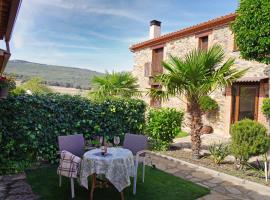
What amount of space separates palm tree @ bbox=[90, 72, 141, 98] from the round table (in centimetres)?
892

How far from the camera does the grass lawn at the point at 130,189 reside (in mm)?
4441

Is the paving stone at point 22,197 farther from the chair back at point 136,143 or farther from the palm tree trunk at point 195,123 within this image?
the palm tree trunk at point 195,123

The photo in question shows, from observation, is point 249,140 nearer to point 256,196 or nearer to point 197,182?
point 256,196

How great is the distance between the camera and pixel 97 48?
36250 millimetres

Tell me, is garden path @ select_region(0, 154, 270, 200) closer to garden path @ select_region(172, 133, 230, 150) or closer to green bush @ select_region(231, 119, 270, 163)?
green bush @ select_region(231, 119, 270, 163)

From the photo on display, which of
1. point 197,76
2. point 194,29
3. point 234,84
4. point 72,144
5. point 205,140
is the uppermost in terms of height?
point 194,29

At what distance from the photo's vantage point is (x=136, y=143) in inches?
216

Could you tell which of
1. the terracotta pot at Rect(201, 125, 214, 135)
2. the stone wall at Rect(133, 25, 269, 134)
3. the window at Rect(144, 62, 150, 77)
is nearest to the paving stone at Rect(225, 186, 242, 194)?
the stone wall at Rect(133, 25, 269, 134)

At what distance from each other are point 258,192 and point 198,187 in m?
1.19

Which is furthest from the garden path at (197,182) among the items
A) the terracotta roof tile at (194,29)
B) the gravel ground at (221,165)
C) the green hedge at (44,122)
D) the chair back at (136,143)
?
the terracotta roof tile at (194,29)

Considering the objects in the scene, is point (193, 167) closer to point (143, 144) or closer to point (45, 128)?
point (143, 144)

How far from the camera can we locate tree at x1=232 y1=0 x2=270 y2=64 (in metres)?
6.18

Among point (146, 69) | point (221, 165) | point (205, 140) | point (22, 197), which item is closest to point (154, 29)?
point (146, 69)

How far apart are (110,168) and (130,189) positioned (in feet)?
3.54
